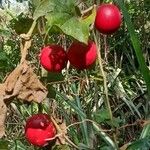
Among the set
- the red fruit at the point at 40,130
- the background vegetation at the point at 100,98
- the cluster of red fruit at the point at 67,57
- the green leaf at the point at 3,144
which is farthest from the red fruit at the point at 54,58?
the background vegetation at the point at 100,98

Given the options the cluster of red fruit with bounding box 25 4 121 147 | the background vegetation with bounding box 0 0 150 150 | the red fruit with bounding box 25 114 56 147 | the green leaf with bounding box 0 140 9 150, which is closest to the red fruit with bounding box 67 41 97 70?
the cluster of red fruit with bounding box 25 4 121 147

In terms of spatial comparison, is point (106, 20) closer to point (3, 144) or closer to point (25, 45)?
point (25, 45)

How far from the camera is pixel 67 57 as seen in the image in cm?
97

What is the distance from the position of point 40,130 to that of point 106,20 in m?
0.25

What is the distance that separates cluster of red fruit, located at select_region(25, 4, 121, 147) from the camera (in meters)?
0.95

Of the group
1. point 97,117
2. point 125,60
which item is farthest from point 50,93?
point 125,60

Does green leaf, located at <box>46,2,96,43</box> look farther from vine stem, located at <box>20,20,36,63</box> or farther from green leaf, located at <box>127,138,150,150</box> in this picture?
green leaf, located at <box>127,138,150,150</box>

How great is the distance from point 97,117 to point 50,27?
0.85m

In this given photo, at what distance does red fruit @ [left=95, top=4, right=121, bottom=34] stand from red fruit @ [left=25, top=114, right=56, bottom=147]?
22 centimetres

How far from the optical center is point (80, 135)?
2.49m

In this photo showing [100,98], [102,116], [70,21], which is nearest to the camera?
[70,21]

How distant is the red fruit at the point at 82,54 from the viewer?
944 mm

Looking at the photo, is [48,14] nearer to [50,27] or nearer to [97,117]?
[50,27]

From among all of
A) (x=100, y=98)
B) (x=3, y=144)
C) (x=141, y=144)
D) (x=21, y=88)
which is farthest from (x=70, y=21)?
(x=100, y=98)
